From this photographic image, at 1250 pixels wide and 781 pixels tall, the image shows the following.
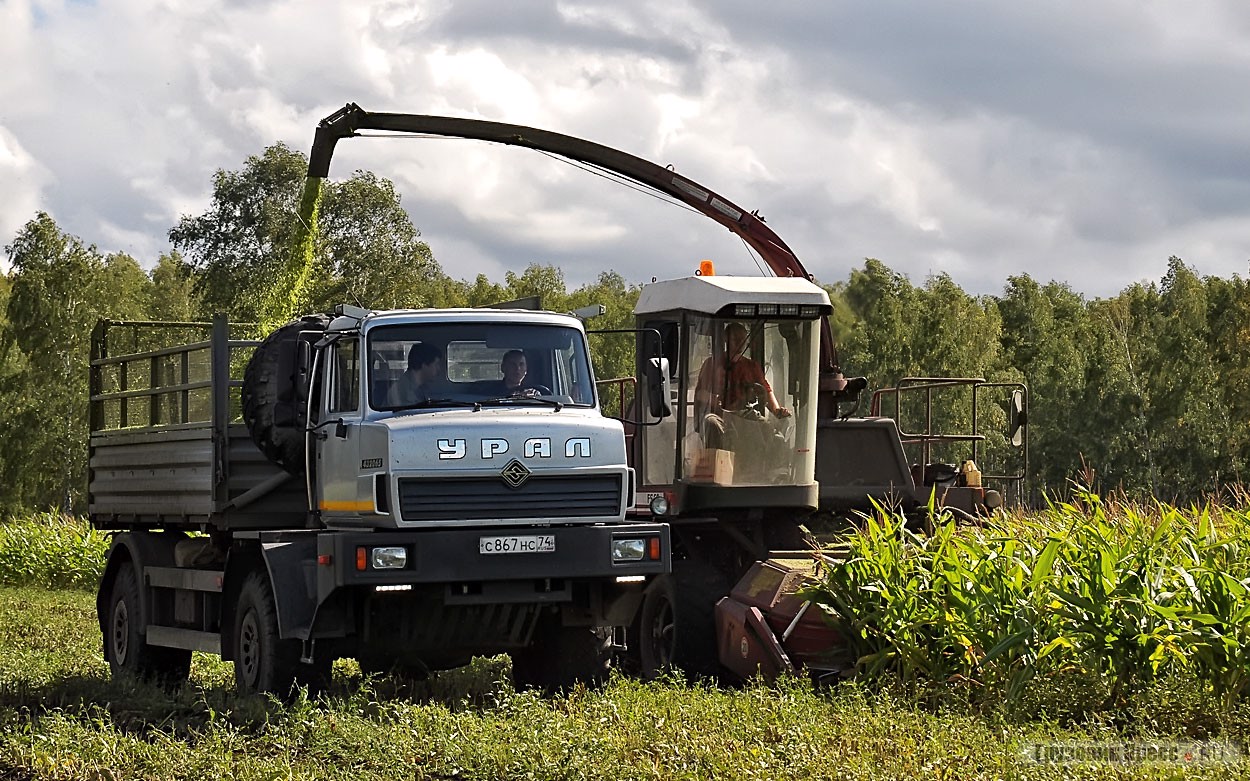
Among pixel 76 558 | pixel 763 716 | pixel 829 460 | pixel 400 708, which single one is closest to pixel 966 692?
pixel 763 716

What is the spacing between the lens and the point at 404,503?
11695 mm

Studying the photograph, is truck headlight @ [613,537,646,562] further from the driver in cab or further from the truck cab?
the driver in cab

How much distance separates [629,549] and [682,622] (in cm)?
202

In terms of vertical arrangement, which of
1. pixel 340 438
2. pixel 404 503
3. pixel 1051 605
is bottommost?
pixel 1051 605

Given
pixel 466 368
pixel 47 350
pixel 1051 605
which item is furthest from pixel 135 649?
pixel 47 350

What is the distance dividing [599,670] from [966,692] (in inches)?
122

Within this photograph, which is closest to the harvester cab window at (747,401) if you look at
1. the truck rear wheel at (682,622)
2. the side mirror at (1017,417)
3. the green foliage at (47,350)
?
the truck rear wheel at (682,622)

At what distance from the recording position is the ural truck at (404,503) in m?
11.7

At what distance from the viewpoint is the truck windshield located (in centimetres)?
1234

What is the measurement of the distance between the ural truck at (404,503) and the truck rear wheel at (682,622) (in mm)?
571

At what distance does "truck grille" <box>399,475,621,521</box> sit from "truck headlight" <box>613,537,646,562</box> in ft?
1.17

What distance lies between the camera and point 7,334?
5925 cm

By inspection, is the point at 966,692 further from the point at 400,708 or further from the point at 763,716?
the point at 400,708

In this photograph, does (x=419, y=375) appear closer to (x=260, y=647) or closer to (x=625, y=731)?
(x=260, y=647)
